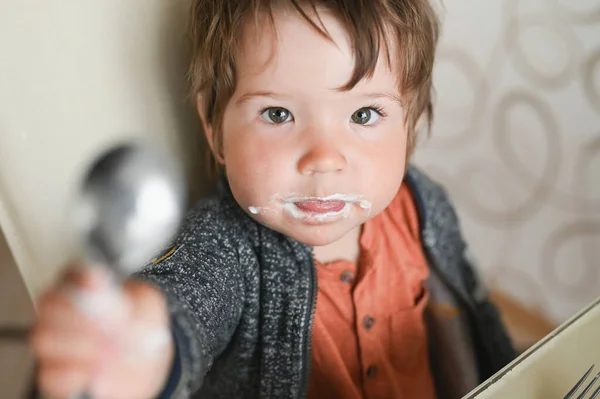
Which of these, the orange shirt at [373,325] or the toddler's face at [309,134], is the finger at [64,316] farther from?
the orange shirt at [373,325]

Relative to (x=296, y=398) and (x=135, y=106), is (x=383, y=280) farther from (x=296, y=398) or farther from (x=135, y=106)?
(x=135, y=106)

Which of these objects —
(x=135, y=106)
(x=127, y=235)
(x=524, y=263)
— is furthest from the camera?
(x=524, y=263)

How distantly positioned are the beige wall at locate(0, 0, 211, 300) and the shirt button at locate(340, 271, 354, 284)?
0.25 m

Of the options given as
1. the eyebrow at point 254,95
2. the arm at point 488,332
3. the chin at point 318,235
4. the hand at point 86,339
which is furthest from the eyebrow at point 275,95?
the arm at point 488,332

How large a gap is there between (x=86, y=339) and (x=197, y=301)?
163 millimetres

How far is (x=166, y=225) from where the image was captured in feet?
1.29

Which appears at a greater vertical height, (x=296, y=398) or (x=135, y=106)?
(x=135, y=106)

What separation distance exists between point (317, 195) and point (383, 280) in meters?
0.20

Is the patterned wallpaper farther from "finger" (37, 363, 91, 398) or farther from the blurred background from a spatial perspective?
"finger" (37, 363, 91, 398)

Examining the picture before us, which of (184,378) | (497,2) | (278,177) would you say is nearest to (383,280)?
(278,177)

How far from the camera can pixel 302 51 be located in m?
0.49

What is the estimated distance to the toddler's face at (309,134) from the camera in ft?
1.63

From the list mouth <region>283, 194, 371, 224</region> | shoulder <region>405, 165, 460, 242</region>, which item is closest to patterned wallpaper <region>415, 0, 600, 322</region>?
shoulder <region>405, 165, 460, 242</region>

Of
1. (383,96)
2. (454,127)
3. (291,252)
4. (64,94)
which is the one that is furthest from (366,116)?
(454,127)
